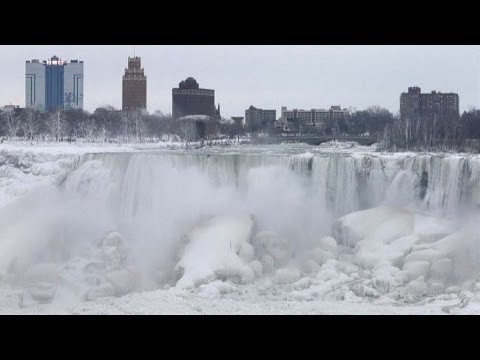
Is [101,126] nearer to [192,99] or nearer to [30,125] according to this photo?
[30,125]

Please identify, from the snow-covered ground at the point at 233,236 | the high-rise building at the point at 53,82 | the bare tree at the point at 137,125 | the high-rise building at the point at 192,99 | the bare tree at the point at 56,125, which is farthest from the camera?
the bare tree at the point at 56,125

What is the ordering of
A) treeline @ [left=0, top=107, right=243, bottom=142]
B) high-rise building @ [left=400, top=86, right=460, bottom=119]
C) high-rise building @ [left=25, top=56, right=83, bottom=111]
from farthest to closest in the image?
treeline @ [left=0, top=107, right=243, bottom=142] < high-rise building @ [left=400, top=86, right=460, bottom=119] < high-rise building @ [left=25, top=56, right=83, bottom=111]

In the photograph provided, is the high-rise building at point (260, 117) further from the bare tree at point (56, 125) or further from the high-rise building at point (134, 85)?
the bare tree at point (56, 125)

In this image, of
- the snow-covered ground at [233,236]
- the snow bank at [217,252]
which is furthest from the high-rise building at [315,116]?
the snow bank at [217,252]

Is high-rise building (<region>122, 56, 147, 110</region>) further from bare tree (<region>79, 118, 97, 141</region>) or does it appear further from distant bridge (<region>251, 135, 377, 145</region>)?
bare tree (<region>79, 118, 97, 141</region>)

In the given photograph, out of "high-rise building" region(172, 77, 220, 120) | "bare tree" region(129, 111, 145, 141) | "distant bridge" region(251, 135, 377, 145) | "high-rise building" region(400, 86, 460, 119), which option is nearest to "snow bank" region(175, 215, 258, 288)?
"high-rise building" region(172, 77, 220, 120)

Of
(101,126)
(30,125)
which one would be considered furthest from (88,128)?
(30,125)
